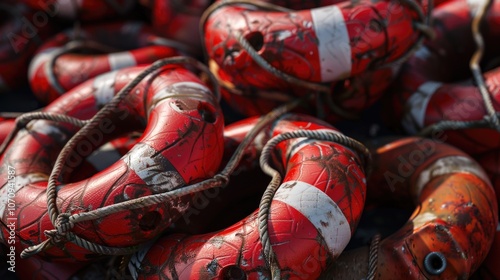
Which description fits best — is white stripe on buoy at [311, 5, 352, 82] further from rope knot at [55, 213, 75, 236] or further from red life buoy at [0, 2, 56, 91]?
red life buoy at [0, 2, 56, 91]

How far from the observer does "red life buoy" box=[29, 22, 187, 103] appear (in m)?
2.07

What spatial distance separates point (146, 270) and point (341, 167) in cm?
56

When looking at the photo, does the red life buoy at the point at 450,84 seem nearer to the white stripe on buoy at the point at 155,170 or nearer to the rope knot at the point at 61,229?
the white stripe on buoy at the point at 155,170

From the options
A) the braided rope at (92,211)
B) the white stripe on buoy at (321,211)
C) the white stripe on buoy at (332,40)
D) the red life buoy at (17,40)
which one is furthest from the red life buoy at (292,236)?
the red life buoy at (17,40)

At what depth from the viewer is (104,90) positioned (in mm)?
1688

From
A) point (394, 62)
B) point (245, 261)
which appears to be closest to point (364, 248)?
point (245, 261)

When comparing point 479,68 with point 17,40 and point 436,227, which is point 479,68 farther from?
point 17,40

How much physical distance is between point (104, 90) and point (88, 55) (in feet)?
2.42

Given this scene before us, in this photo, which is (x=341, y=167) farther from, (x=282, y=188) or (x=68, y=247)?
(x=68, y=247)

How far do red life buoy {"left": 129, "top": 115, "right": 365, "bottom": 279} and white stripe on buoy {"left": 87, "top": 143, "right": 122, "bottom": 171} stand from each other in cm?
36

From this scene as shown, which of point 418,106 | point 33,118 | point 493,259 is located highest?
point 33,118

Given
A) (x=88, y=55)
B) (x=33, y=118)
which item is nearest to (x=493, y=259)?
(x=33, y=118)

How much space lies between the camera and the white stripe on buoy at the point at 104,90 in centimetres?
168

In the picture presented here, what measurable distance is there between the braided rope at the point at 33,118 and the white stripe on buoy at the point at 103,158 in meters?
0.14
